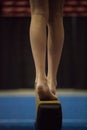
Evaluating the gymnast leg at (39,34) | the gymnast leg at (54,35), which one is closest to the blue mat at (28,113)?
the gymnast leg at (54,35)

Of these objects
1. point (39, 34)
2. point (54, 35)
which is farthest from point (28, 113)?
point (39, 34)

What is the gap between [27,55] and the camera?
338 cm

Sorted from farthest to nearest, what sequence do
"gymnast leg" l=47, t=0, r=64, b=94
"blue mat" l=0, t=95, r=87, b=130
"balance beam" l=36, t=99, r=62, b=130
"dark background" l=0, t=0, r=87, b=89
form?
"dark background" l=0, t=0, r=87, b=89, "blue mat" l=0, t=95, r=87, b=130, "gymnast leg" l=47, t=0, r=64, b=94, "balance beam" l=36, t=99, r=62, b=130

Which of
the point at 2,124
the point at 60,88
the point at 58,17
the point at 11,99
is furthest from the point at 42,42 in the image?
the point at 60,88

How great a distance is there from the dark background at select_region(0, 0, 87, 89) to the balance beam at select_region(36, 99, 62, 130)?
85.0 inches

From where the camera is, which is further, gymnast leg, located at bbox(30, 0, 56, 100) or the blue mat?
the blue mat

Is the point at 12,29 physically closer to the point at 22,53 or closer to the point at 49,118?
the point at 22,53

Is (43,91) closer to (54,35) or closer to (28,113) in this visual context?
(54,35)

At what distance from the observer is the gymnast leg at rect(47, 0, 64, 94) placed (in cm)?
140

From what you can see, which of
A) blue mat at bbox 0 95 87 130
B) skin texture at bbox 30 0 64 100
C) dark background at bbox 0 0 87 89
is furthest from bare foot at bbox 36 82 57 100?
dark background at bbox 0 0 87 89

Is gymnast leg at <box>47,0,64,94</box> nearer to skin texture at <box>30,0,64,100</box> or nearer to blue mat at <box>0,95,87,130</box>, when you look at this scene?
skin texture at <box>30,0,64,100</box>

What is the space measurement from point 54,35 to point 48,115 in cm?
32

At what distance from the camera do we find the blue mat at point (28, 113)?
177 cm

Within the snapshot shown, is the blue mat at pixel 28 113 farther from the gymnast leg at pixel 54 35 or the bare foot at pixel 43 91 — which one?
the bare foot at pixel 43 91
